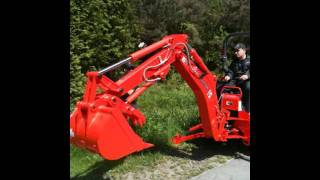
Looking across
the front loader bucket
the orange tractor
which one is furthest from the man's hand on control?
the front loader bucket

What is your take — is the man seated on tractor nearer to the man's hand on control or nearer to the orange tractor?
the man's hand on control

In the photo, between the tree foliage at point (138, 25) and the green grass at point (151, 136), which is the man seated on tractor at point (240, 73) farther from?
the tree foliage at point (138, 25)

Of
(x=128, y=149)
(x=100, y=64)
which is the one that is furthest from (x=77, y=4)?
(x=128, y=149)

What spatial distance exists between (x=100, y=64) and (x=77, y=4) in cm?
171

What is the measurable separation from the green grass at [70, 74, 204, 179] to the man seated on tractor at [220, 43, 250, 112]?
1.35m

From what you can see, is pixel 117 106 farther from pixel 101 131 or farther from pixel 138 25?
pixel 138 25

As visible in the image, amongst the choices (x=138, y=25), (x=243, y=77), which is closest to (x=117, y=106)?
(x=243, y=77)

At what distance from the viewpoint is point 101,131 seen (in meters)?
3.96

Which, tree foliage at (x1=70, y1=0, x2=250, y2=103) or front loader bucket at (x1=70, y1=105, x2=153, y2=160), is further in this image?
tree foliage at (x1=70, y1=0, x2=250, y2=103)

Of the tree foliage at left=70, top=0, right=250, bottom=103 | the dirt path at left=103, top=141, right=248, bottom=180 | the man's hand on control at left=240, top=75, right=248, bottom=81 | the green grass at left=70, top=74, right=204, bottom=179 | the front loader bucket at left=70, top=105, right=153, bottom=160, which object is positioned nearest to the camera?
the front loader bucket at left=70, top=105, right=153, bottom=160

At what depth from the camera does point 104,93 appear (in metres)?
4.25

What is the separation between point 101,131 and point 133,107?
2.39 feet

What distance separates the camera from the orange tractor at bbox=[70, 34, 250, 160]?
13.2 feet
